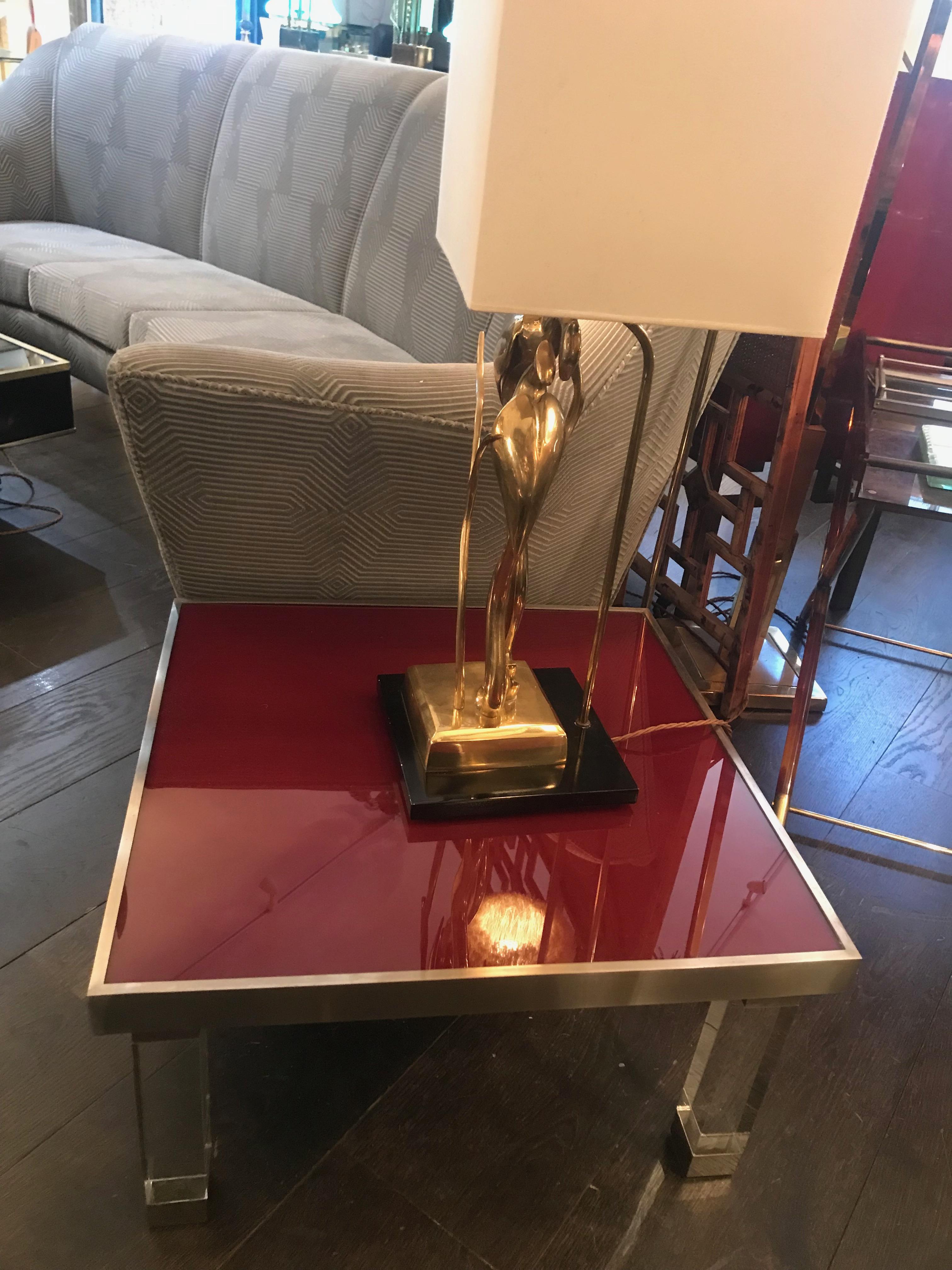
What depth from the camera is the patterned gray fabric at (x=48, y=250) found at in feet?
8.09

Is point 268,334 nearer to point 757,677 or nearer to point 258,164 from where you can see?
point 258,164

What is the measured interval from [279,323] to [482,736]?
151cm

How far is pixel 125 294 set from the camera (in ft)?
7.23

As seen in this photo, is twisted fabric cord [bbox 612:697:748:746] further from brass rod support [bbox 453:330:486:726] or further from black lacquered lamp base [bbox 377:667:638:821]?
brass rod support [bbox 453:330:486:726]

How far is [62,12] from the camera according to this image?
3.95 meters

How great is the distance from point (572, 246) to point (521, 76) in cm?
10

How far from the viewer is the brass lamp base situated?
92 cm

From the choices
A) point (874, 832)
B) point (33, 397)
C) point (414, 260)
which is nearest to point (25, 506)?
point (33, 397)

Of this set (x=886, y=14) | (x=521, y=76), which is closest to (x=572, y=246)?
(x=521, y=76)

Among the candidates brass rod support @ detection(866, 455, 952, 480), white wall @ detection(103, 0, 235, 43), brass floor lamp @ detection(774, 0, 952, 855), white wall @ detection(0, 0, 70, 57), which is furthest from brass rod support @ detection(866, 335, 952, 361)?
white wall @ detection(0, 0, 70, 57)

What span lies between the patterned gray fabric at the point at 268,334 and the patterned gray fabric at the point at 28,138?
1.24m

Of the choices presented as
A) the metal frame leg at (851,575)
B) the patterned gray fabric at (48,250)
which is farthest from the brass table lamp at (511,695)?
the patterned gray fabric at (48,250)

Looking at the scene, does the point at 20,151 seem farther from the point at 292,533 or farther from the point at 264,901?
the point at 264,901

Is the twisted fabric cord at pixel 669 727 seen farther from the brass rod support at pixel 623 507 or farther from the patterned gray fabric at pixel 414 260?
the patterned gray fabric at pixel 414 260
